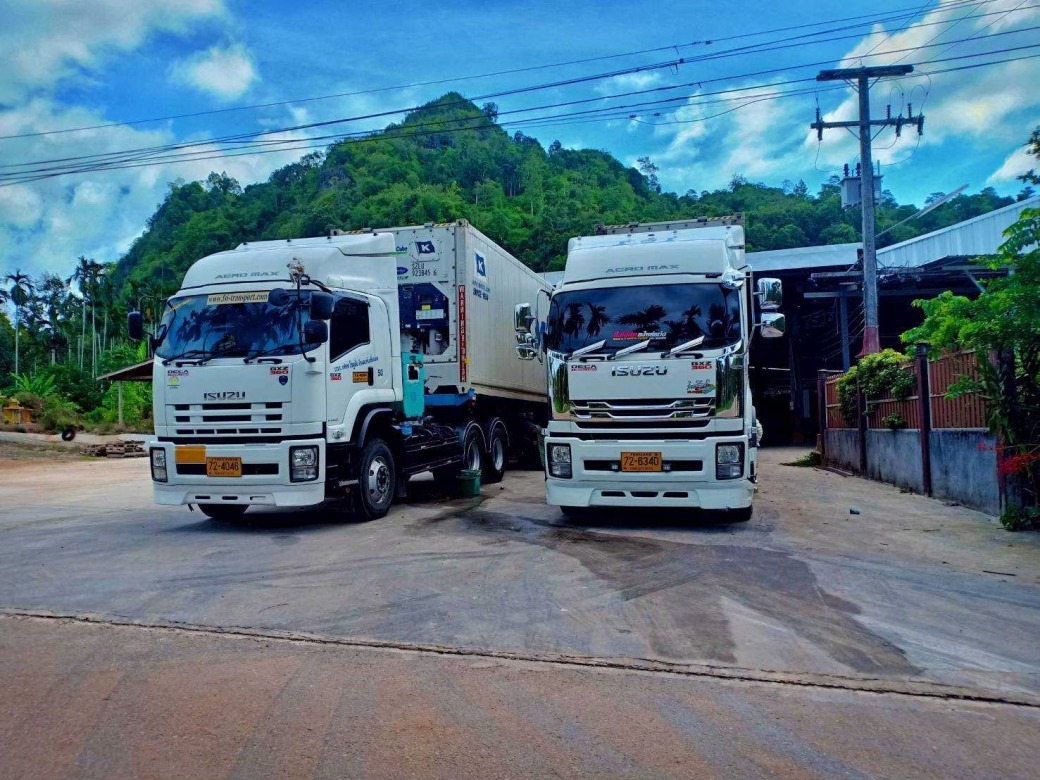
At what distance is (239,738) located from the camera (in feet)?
11.1

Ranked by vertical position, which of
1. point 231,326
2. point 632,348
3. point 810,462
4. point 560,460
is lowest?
point 810,462

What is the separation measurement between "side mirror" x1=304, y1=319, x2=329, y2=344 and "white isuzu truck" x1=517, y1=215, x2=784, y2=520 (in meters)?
2.44

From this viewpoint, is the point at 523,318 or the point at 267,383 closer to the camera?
the point at 267,383

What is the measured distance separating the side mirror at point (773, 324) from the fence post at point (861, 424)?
601 cm

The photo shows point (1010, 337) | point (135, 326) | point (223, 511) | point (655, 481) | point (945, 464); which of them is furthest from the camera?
point (945, 464)

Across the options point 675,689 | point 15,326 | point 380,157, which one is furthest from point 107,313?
point 675,689

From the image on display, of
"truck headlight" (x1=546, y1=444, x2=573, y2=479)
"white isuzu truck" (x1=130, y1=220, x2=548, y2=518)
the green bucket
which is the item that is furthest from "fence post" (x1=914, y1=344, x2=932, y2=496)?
"white isuzu truck" (x1=130, y1=220, x2=548, y2=518)

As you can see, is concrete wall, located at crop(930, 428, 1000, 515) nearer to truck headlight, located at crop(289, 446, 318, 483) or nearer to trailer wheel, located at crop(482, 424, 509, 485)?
trailer wheel, located at crop(482, 424, 509, 485)

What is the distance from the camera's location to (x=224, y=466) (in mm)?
8367

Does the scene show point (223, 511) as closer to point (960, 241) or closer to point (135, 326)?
point (135, 326)

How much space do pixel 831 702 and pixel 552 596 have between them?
2336mm

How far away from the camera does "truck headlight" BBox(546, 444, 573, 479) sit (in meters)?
8.43

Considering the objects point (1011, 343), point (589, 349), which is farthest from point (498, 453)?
point (1011, 343)

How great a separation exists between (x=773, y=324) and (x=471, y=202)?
179ft
